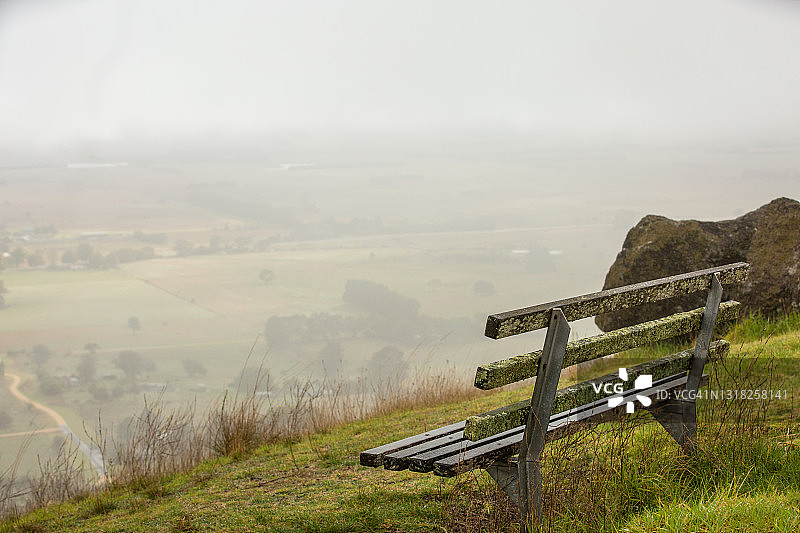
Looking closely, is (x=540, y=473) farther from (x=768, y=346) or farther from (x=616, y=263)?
(x=616, y=263)

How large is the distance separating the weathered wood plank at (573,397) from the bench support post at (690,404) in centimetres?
9

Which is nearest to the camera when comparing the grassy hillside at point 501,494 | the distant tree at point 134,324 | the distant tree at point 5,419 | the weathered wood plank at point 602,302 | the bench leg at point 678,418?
the weathered wood plank at point 602,302

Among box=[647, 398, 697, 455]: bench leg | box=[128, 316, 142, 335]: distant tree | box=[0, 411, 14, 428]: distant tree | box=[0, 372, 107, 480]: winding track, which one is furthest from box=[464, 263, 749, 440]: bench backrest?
box=[128, 316, 142, 335]: distant tree

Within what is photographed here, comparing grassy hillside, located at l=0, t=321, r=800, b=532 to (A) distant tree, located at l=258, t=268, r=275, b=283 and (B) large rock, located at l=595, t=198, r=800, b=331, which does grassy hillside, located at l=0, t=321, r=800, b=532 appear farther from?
(A) distant tree, located at l=258, t=268, r=275, b=283

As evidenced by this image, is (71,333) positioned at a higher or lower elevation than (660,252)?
lower

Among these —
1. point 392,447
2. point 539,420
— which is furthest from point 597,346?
point 392,447

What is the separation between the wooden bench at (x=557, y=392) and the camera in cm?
283

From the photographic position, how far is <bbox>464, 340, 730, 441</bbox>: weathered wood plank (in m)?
2.81

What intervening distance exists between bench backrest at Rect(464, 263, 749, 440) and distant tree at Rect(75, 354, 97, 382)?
31353 millimetres

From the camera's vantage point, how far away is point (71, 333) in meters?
34.2

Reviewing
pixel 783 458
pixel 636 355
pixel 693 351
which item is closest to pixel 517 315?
pixel 693 351

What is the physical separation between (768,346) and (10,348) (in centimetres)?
3036

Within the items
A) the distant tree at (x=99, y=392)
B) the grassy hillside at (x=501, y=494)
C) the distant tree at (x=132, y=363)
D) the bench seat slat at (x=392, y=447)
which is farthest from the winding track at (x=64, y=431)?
the distant tree at (x=132, y=363)

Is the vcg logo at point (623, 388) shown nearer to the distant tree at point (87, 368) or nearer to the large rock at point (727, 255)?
the large rock at point (727, 255)
